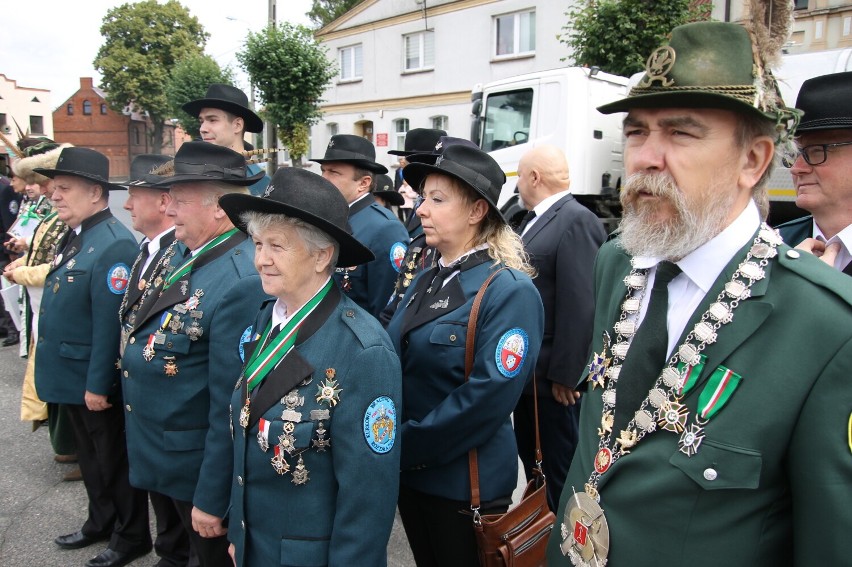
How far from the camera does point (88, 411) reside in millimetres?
3734

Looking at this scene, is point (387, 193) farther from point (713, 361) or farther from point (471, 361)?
point (713, 361)

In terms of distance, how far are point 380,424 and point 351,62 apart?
2672 cm

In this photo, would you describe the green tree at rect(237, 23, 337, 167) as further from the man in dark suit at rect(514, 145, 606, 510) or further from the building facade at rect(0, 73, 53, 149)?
the building facade at rect(0, 73, 53, 149)

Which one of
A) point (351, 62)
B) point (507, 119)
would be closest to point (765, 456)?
point (507, 119)

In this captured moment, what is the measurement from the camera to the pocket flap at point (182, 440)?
2.86 metres

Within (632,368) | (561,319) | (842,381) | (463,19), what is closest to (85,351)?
(561,319)

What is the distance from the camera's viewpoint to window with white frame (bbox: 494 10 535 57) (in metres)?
20.8

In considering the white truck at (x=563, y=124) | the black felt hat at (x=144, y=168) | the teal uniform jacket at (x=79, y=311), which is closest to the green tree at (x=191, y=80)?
the white truck at (x=563, y=124)

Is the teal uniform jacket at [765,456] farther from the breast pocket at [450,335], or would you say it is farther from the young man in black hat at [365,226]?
the young man in black hat at [365,226]

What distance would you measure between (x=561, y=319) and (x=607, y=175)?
784 centimetres

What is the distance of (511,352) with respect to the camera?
2445 millimetres

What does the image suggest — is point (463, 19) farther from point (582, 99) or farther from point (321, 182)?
point (321, 182)

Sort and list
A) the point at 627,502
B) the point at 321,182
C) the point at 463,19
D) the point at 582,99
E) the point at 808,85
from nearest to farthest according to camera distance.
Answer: the point at 627,502 → the point at 321,182 → the point at 808,85 → the point at 582,99 → the point at 463,19

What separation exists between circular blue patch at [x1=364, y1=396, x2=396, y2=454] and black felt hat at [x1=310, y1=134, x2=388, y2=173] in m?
2.71
